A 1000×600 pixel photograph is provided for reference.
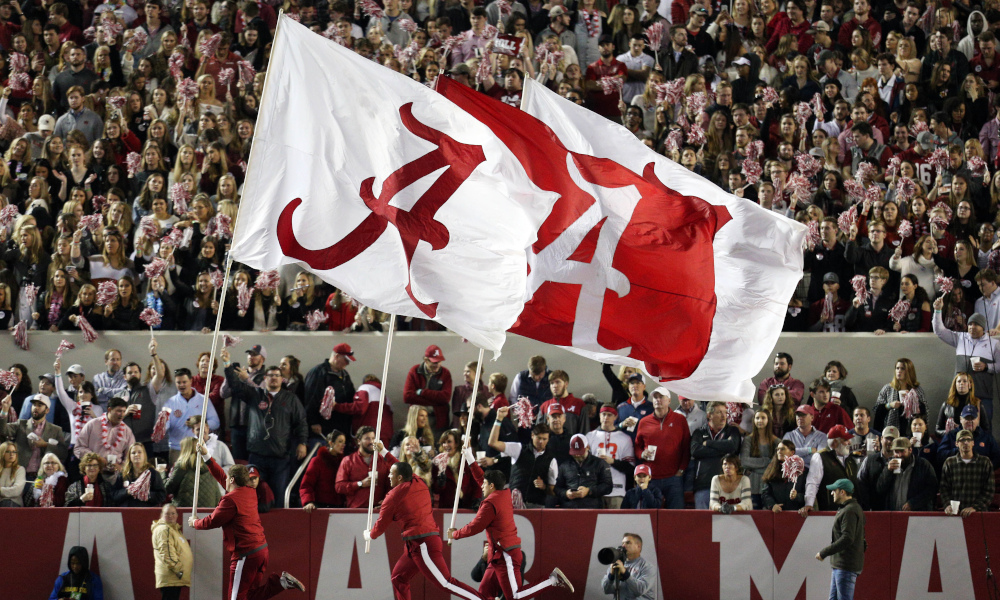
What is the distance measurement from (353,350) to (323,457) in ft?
10.2

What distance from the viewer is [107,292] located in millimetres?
18406

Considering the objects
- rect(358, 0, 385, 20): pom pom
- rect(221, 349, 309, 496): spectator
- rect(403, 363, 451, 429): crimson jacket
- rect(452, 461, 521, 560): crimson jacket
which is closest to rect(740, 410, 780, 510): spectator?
rect(452, 461, 521, 560): crimson jacket

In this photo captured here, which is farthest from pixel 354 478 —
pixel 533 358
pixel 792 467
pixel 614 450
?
pixel 792 467

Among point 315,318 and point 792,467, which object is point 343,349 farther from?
point 792,467

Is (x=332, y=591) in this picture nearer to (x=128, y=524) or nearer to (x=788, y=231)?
(x=128, y=524)

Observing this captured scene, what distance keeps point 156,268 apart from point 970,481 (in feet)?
33.8

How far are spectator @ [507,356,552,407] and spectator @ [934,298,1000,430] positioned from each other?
15.9ft

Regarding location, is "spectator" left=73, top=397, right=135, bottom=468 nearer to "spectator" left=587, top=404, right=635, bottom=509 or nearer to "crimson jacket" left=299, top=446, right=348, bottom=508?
"crimson jacket" left=299, top=446, right=348, bottom=508

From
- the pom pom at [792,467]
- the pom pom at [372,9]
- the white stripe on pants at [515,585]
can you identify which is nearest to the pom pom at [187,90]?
the pom pom at [372,9]

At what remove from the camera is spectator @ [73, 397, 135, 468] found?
16.3 meters

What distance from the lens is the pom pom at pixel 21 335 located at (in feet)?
61.1

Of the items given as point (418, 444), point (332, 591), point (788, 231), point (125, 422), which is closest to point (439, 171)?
point (788, 231)

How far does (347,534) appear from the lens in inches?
617

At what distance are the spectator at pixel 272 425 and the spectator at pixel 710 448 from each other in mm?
4515
